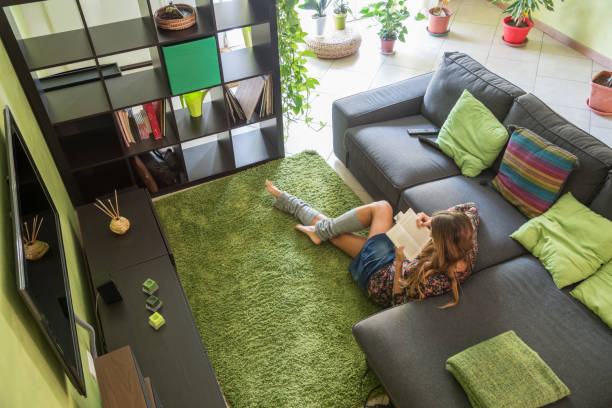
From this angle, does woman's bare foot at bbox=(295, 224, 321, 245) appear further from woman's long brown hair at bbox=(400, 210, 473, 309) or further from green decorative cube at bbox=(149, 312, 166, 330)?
green decorative cube at bbox=(149, 312, 166, 330)

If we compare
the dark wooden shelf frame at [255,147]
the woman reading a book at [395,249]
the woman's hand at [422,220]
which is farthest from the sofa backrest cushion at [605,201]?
the dark wooden shelf frame at [255,147]

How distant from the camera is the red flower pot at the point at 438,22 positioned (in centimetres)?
500

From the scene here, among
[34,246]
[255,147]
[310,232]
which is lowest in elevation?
[310,232]

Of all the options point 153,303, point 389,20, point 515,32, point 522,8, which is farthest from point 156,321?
point 515,32

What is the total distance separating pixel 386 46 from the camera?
4781 millimetres

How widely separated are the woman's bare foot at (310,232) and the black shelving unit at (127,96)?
76 cm

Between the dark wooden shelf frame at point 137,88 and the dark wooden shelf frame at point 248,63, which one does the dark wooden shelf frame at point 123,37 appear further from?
the dark wooden shelf frame at point 248,63

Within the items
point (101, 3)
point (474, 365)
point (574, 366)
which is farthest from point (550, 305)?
point (101, 3)

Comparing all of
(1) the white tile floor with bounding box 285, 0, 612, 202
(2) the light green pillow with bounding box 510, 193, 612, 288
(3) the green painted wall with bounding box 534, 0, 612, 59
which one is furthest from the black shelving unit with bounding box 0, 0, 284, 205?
(3) the green painted wall with bounding box 534, 0, 612, 59

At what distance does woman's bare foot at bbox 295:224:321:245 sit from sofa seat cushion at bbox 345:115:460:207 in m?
0.50

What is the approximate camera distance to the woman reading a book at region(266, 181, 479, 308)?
2.17 metres

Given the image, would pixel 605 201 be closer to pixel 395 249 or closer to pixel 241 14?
pixel 395 249

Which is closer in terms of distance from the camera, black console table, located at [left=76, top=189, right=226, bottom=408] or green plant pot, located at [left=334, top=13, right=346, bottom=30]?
black console table, located at [left=76, top=189, right=226, bottom=408]

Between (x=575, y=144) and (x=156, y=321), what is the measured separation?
87.8 inches
